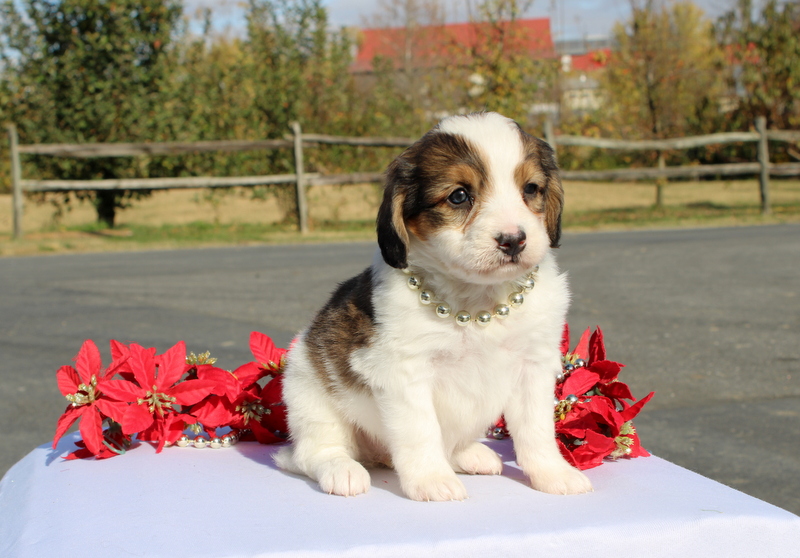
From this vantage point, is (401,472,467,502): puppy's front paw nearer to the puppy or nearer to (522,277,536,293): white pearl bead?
the puppy

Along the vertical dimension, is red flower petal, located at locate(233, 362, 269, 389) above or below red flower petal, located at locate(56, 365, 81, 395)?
below

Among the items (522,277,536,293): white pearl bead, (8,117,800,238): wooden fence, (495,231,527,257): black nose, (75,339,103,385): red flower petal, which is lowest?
(75,339,103,385): red flower petal

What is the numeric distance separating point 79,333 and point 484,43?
46.3 ft

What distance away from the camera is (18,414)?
490cm

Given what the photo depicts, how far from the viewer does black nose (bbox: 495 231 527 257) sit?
7.11 ft

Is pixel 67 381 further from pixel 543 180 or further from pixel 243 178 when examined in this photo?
pixel 243 178

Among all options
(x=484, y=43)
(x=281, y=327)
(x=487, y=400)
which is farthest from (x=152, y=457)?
(x=484, y=43)

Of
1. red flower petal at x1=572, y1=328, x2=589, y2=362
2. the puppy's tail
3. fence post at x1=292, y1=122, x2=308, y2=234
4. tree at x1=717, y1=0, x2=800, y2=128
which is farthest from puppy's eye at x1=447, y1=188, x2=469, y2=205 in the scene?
tree at x1=717, y1=0, x2=800, y2=128

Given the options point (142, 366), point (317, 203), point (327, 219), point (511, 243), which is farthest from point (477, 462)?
point (317, 203)

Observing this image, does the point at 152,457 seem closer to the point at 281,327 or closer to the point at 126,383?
the point at 126,383

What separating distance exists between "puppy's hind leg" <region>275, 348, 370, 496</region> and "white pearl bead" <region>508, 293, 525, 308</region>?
70 cm

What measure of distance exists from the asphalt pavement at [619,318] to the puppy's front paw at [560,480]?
152 cm

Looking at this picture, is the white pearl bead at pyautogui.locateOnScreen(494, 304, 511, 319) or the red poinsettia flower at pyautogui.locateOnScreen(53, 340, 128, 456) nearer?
the white pearl bead at pyautogui.locateOnScreen(494, 304, 511, 319)

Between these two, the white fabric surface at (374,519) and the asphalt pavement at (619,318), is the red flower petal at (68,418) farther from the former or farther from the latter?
A: the asphalt pavement at (619,318)
